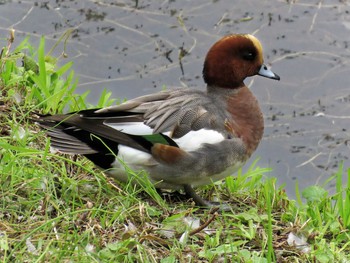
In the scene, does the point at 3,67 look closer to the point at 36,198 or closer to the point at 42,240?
the point at 36,198

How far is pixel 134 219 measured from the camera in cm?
487

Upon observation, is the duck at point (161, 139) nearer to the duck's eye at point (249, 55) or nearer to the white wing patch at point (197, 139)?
the white wing patch at point (197, 139)

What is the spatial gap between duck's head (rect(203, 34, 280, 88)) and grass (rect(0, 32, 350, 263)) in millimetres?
610

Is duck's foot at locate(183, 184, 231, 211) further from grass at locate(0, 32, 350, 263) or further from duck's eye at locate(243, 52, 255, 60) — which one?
duck's eye at locate(243, 52, 255, 60)

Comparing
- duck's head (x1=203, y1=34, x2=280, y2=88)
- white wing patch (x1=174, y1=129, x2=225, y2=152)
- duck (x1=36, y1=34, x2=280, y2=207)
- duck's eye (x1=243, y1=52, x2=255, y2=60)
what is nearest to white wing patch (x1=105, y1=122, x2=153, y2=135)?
duck (x1=36, y1=34, x2=280, y2=207)

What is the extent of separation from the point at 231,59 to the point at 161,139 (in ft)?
2.72

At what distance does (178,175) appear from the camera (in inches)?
206

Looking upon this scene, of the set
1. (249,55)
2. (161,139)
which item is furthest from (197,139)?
(249,55)

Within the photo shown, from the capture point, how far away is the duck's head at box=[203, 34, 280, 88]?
225 inches

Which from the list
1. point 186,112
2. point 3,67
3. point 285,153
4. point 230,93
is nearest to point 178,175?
point 186,112

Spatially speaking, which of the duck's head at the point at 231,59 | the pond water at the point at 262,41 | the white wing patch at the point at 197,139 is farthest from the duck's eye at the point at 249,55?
the pond water at the point at 262,41

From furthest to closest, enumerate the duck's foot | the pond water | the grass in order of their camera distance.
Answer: the pond water
the duck's foot
the grass

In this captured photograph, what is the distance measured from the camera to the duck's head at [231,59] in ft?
18.7

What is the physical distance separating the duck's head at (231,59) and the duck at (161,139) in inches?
12.1
